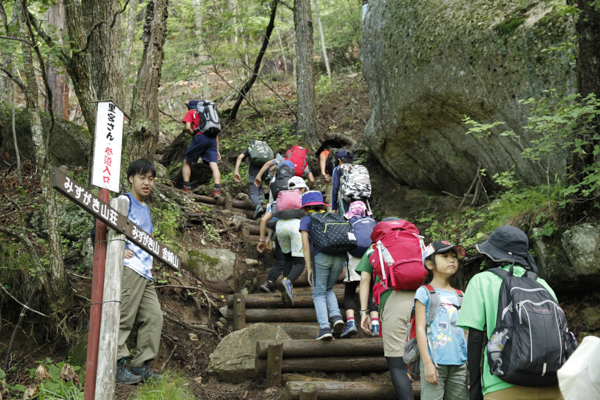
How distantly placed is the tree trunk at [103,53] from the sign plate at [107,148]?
8.62 feet

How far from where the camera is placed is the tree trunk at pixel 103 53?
616 cm

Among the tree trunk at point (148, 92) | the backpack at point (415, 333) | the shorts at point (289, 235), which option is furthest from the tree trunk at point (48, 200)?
the backpack at point (415, 333)

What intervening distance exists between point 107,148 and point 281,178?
164 inches

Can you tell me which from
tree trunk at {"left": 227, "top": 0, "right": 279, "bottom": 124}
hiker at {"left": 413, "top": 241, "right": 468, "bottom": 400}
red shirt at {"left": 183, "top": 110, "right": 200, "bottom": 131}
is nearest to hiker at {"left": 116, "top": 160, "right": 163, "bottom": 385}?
hiker at {"left": 413, "top": 241, "right": 468, "bottom": 400}

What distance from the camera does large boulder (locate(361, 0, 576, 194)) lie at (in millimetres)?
6000

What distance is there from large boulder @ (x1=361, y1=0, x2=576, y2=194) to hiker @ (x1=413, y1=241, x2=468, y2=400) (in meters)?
3.03

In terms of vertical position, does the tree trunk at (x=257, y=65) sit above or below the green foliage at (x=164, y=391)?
above

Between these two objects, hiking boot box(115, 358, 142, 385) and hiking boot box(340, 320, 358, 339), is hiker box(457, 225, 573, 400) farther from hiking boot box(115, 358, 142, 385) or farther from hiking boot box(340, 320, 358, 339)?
hiking boot box(115, 358, 142, 385)

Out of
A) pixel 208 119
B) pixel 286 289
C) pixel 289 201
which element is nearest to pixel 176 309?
pixel 286 289

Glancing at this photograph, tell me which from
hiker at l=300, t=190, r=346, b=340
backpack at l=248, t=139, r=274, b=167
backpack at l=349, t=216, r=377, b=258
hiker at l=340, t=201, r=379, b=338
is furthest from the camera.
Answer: backpack at l=248, t=139, r=274, b=167

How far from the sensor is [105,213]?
3.27 meters

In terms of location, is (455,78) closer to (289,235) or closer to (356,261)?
(356,261)

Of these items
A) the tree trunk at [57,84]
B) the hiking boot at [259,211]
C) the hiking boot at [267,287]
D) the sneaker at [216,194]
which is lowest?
the hiking boot at [267,287]

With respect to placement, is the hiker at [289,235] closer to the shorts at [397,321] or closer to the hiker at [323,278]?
the hiker at [323,278]
